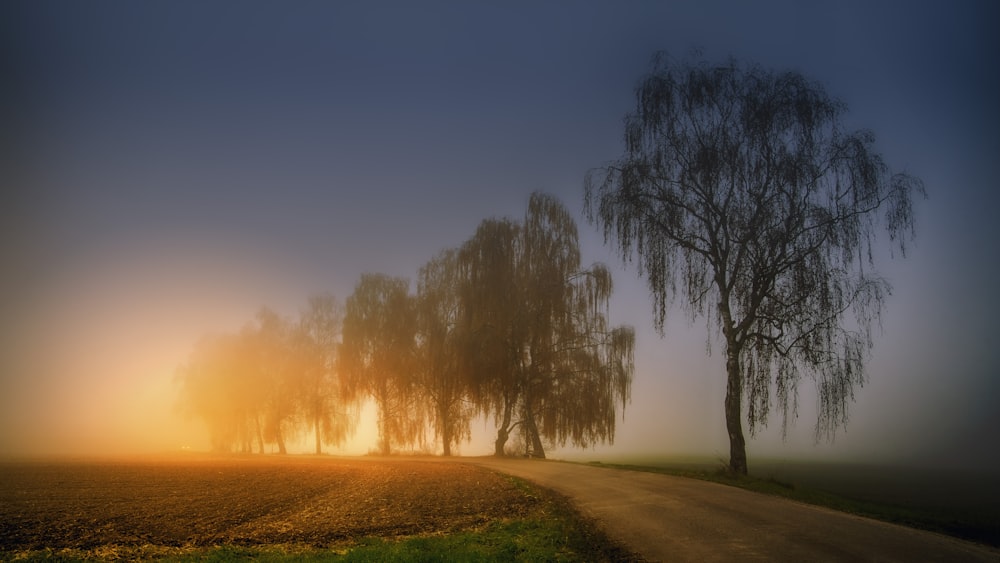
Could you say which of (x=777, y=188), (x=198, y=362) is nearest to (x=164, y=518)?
(x=777, y=188)

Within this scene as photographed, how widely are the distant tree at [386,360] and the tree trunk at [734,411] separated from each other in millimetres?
23749

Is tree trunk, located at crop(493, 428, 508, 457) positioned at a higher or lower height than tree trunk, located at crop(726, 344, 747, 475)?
lower

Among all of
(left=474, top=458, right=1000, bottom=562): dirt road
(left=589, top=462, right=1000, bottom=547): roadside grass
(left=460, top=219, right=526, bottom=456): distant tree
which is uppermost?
(left=460, top=219, right=526, bottom=456): distant tree

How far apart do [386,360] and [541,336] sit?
528 inches

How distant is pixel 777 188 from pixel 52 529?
67.8ft

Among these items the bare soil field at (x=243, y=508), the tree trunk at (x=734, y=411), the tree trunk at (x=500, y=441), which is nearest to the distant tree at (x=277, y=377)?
the tree trunk at (x=500, y=441)

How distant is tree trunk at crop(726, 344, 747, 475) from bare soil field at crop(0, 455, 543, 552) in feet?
Answer: 23.8

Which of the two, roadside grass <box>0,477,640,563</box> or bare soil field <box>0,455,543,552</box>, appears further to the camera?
bare soil field <box>0,455,543,552</box>

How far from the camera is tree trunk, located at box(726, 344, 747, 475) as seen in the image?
1905cm

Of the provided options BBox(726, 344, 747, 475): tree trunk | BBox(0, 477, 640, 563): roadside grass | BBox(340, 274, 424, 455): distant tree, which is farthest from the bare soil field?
BBox(340, 274, 424, 455): distant tree

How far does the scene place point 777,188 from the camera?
63.6ft

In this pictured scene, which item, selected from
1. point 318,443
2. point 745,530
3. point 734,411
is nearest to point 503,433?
point 734,411

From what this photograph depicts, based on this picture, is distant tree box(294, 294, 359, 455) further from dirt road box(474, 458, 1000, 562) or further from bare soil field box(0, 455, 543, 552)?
dirt road box(474, 458, 1000, 562)

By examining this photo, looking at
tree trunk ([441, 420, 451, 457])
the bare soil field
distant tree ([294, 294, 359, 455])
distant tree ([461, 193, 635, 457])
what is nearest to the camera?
the bare soil field
